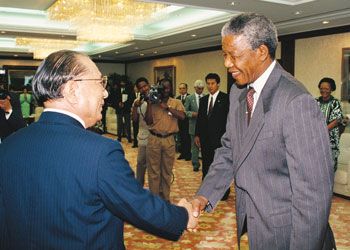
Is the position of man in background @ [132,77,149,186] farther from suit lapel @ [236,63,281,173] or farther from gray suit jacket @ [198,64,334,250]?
suit lapel @ [236,63,281,173]

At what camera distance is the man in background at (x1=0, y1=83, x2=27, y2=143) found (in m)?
4.03

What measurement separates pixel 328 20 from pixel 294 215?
7.00 metres

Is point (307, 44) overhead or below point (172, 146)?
overhead

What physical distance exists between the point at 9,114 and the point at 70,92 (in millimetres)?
3126

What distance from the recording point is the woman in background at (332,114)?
215 inches

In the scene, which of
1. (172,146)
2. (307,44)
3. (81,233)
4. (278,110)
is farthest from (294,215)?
(307,44)

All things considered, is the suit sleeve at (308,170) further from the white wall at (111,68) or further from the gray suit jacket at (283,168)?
the white wall at (111,68)

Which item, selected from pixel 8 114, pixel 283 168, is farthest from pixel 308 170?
pixel 8 114

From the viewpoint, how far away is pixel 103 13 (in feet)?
23.8

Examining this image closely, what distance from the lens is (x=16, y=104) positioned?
4.24m

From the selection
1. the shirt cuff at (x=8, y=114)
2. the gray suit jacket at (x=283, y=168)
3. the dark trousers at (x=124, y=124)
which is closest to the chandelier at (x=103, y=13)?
the shirt cuff at (x=8, y=114)

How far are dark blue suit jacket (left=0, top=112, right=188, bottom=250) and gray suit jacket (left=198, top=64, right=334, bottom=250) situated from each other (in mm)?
562

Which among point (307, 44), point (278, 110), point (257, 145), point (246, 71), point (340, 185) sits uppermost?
point (307, 44)

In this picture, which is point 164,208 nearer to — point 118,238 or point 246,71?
point 118,238
